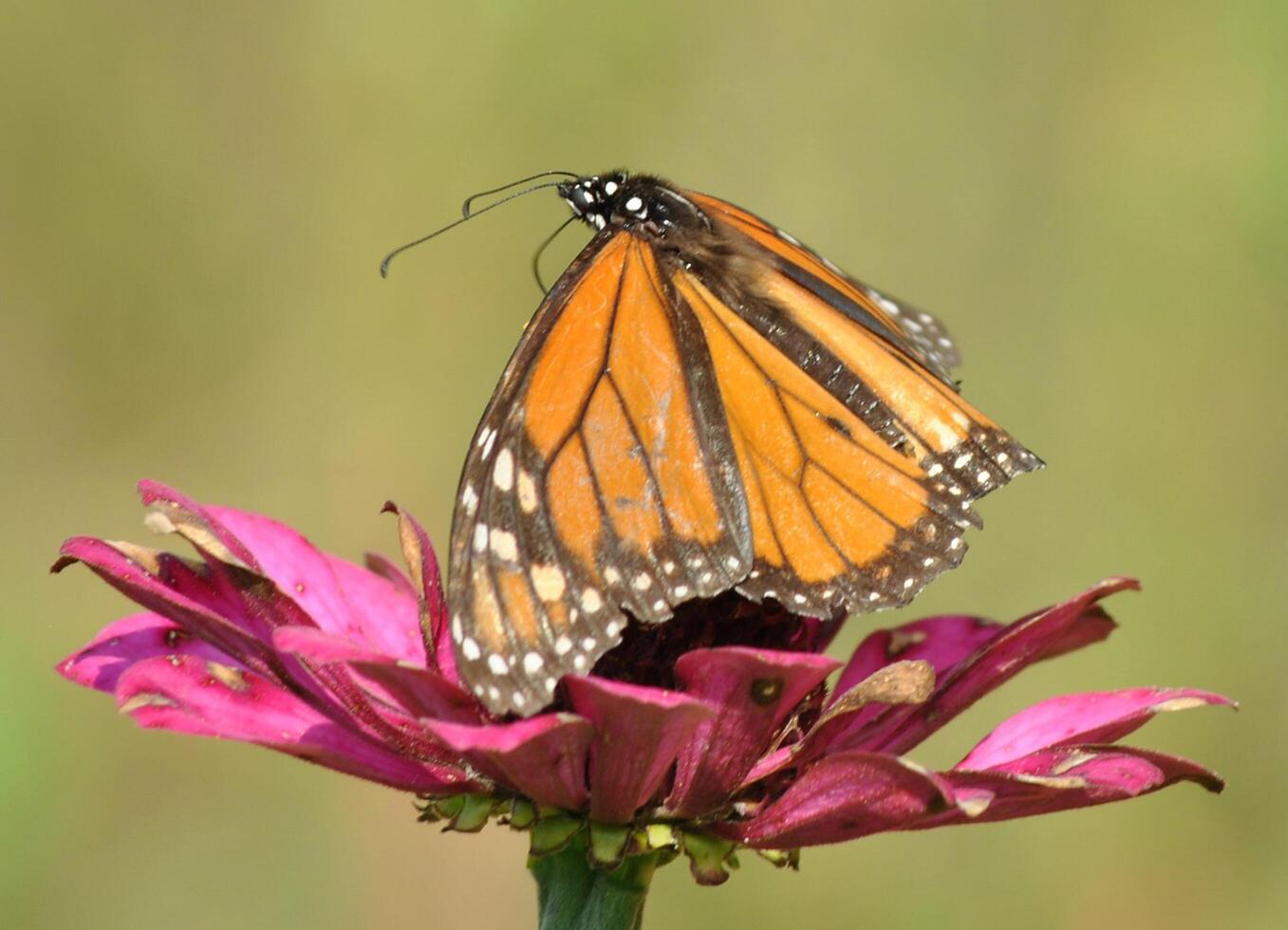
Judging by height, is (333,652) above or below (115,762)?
below

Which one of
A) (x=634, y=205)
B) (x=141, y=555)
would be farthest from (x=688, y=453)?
(x=141, y=555)

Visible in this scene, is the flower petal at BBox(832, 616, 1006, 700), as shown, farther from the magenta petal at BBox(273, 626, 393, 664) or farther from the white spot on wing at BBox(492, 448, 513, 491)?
the magenta petal at BBox(273, 626, 393, 664)

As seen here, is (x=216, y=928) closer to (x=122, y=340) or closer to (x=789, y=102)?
(x=122, y=340)

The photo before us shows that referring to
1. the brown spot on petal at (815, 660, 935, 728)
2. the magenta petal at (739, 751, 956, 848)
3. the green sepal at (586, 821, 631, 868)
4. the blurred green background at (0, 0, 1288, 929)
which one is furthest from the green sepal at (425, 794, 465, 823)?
the blurred green background at (0, 0, 1288, 929)

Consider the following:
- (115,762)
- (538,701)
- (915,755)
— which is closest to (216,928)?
(115,762)

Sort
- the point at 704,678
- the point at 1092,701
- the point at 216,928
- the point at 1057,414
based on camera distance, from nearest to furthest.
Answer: the point at 704,678 < the point at 1092,701 < the point at 216,928 < the point at 1057,414

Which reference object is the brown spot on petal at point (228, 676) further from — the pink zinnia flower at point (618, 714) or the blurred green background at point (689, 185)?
the blurred green background at point (689, 185)

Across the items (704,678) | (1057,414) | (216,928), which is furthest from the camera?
(1057,414)

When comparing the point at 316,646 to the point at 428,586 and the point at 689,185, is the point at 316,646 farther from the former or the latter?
the point at 689,185
